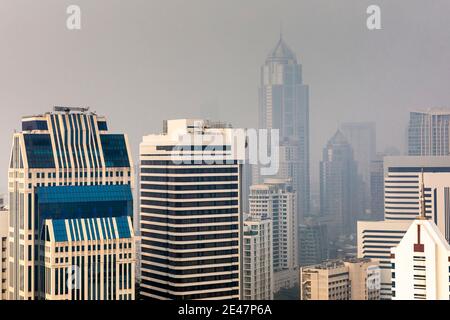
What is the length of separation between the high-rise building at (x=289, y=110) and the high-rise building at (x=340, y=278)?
654mm

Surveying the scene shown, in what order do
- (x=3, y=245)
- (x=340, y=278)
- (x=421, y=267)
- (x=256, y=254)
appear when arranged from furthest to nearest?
(x=256, y=254), (x=3, y=245), (x=340, y=278), (x=421, y=267)

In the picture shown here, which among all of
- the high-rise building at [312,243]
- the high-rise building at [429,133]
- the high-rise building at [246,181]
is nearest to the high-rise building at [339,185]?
the high-rise building at [312,243]

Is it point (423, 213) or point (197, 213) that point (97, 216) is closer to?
point (197, 213)

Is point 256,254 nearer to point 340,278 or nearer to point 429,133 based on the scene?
point 340,278

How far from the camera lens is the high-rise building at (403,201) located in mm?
7680

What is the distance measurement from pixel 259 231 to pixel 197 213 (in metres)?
0.88

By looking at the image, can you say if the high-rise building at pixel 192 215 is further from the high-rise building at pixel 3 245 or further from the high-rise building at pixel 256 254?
the high-rise building at pixel 3 245

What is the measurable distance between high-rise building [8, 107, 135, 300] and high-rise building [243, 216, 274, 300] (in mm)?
1585

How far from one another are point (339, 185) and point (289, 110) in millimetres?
877

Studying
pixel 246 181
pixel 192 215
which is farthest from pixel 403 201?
pixel 192 215

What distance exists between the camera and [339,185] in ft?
21.8

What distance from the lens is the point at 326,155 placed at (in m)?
6.69
